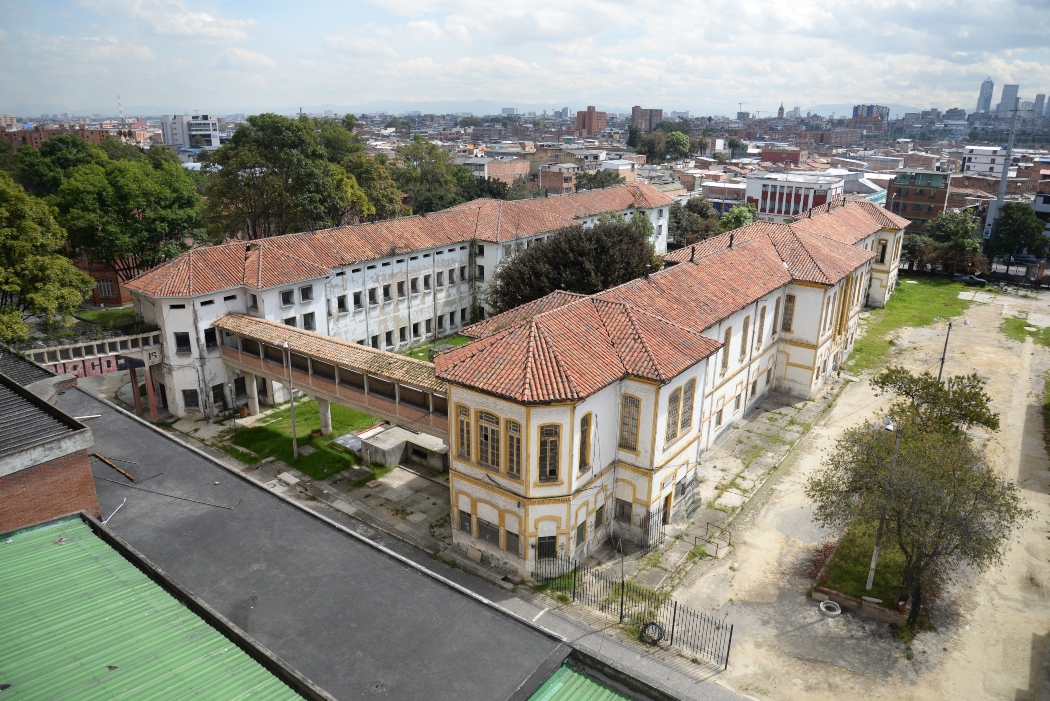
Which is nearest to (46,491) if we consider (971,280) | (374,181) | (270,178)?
(270,178)

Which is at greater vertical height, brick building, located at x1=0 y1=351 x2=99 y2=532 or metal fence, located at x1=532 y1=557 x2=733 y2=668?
brick building, located at x1=0 y1=351 x2=99 y2=532

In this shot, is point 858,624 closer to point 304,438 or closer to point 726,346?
point 726,346

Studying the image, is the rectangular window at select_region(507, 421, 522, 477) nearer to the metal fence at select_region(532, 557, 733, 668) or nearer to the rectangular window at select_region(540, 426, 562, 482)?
the rectangular window at select_region(540, 426, 562, 482)

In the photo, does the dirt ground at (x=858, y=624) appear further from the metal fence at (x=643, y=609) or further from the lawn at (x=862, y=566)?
the lawn at (x=862, y=566)

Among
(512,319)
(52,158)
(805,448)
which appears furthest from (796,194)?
(52,158)

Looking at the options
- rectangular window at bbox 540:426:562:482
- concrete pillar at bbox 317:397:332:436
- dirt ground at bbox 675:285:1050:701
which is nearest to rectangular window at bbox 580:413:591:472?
rectangular window at bbox 540:426:562:482

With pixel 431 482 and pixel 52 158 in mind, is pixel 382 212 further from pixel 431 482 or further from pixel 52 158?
pixel 431 482

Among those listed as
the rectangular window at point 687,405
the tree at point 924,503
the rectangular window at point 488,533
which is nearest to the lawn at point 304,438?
the rectangular window at point 488,533
